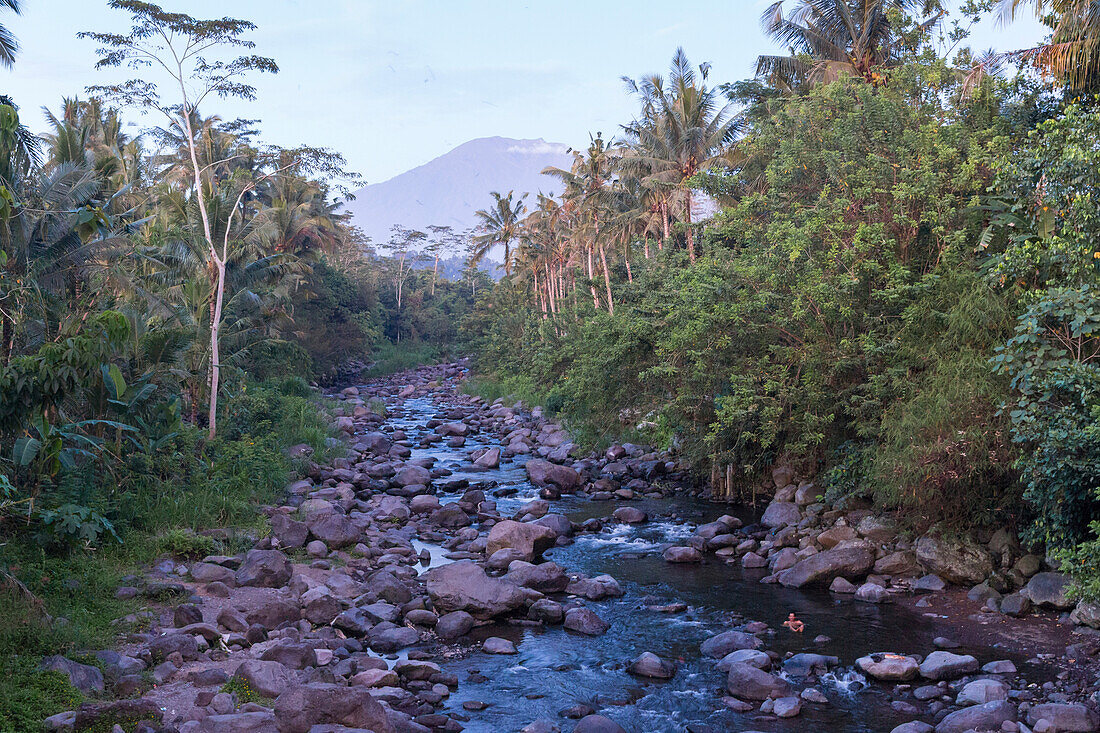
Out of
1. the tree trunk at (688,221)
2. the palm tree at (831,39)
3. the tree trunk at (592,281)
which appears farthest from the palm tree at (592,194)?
the palm tree at (831,39)

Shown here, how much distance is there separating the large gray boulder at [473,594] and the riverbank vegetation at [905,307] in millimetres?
4786

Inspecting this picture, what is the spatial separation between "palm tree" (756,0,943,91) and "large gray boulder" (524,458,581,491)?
1179 cm

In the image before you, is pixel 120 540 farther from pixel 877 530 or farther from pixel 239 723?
A: pixel 877 530

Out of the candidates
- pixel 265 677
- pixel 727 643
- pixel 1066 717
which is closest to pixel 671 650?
pixel 727 643

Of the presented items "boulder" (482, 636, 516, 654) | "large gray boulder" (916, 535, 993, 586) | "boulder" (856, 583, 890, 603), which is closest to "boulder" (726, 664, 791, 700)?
"boulder" (482, 636, 516, 654)

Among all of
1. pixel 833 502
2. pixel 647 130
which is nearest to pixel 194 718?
pixel 833 502

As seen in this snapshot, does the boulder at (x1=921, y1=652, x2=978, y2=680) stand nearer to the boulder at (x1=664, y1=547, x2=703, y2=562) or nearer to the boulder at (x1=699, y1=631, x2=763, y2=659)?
the boulder at (x1=699, y1=631, x2=763, y2=659)

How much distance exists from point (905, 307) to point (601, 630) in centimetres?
689

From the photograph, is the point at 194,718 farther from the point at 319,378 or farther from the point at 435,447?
the point at 319,378

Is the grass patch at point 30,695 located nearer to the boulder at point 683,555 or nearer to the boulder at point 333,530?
the boulder at point 333,530

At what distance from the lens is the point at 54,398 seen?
22.0 ft

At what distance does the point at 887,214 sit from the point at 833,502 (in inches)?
191

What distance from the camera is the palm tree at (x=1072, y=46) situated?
12039 millimetres

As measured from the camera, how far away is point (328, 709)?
23.0 ft
